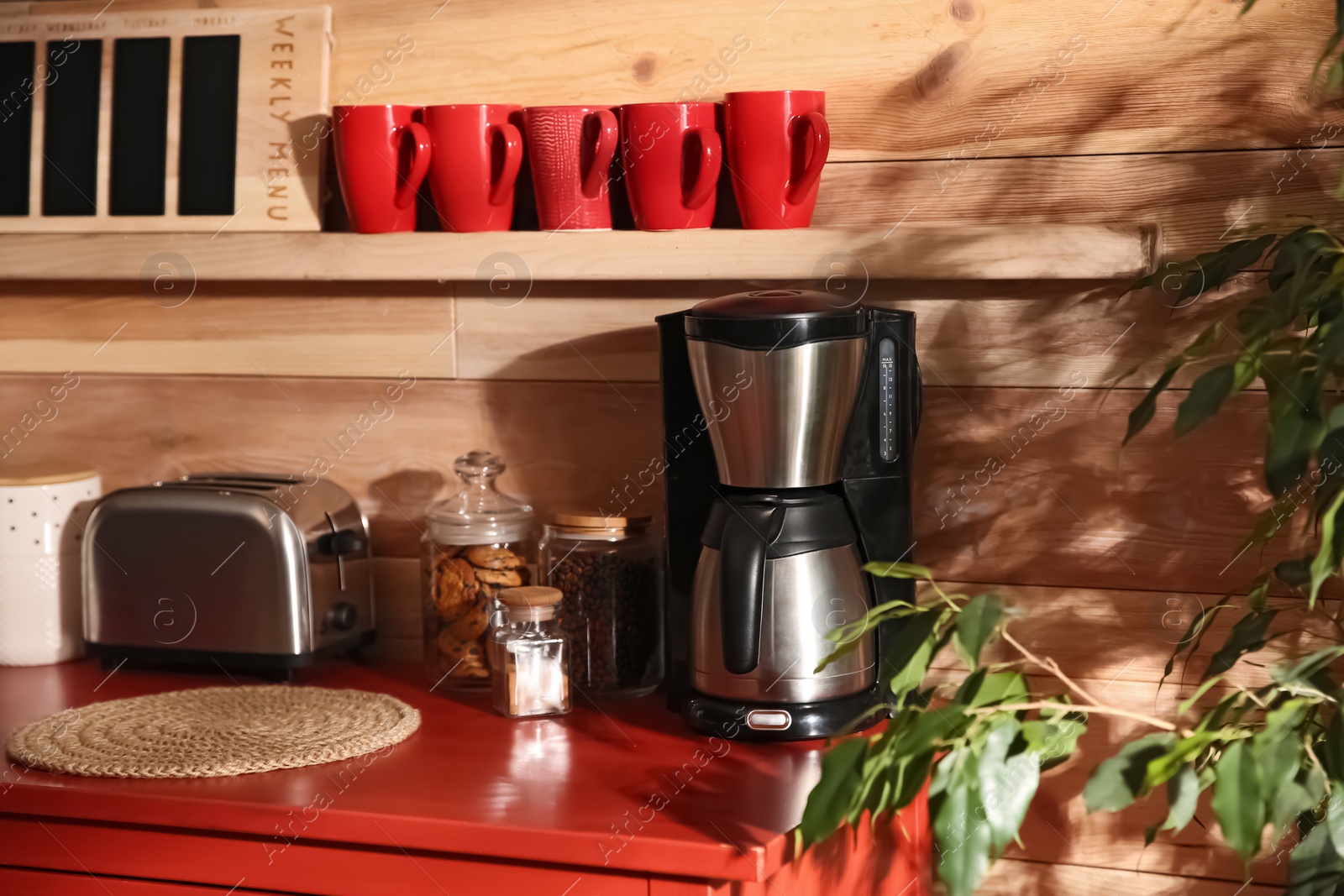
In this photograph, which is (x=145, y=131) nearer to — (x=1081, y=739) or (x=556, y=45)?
(x=556, y=45)

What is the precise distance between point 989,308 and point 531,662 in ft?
1.87

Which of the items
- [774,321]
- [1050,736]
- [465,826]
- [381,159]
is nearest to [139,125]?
[381,159]

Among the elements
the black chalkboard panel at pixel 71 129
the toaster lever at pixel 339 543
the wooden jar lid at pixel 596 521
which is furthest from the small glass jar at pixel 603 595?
the black chalkboard panel at pixel 71 129

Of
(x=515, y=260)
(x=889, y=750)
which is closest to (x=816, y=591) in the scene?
(x=889, y=750)

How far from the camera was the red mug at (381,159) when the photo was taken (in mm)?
1267

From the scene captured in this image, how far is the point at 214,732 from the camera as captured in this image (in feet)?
3.64

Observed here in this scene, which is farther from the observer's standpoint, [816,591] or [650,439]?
[650,439]

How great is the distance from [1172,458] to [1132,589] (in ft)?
0.45

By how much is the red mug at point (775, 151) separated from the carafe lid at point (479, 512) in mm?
370

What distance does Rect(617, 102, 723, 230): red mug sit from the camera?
1.21 metres

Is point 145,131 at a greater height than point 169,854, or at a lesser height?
greater

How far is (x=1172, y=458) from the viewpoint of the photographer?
121 centimetres

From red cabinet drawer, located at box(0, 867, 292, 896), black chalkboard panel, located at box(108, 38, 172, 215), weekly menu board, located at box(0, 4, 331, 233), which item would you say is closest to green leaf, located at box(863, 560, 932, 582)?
red cabinet drawer, located at box(0, 867, 292, 896)

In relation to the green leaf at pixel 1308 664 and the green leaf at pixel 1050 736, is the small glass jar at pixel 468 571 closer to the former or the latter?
the green leaf at pixel 1050 736
